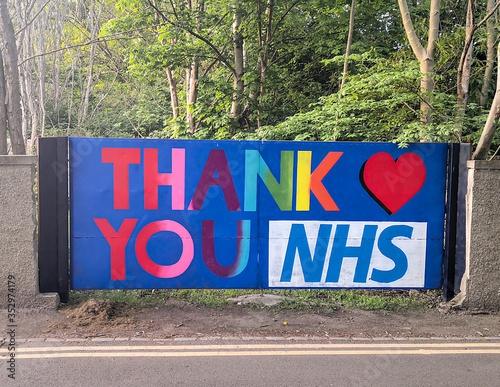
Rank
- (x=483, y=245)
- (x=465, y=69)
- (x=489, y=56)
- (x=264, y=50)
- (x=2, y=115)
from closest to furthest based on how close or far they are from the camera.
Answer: (x=483, y=245), (x=2, y=115), (x=465, y=69), (x=489, y=56), (x=264, y=50)

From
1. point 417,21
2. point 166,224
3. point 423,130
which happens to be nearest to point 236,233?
point 166,224

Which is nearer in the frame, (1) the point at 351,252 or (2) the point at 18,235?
(2) the point at 18,235

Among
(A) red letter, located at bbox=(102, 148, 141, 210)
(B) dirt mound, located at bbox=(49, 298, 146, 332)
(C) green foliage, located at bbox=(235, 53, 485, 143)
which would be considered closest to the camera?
(B) dirt mound, located at bbox=(49, 298, 146, 332)

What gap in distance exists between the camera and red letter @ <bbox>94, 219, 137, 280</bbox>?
20.3ft

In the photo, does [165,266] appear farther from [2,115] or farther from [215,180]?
[2,115]

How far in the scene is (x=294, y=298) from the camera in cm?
652

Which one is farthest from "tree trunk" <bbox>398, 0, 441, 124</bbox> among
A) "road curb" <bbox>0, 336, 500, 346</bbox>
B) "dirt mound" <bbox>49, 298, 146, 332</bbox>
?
"dirt mound" <bbox>49, 298, 146, 332</bbox>

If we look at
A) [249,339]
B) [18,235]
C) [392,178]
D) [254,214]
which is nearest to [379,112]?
[392,178]

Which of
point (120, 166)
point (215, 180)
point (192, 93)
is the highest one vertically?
point (192, 93)

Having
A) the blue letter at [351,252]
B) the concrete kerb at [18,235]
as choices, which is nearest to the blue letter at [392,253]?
the blue letter at [351,252]

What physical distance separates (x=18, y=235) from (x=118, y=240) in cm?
130

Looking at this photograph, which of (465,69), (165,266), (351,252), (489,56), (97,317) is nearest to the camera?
(97,317)

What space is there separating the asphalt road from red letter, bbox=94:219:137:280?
1451mm

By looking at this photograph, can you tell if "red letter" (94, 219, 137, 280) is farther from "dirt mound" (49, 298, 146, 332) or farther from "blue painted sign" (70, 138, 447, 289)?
"dirt mound" (49, 298, 146, 332)
